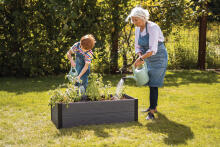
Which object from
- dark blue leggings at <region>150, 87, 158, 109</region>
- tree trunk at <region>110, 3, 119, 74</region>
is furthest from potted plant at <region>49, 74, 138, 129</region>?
tree trunk at <region>110, 3, 119, 74</region>

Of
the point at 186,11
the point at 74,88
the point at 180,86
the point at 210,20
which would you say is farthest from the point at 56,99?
the point at 210,20

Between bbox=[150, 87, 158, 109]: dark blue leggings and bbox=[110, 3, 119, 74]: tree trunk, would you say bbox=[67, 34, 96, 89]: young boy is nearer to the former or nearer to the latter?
bbox=[150, 87, 158, 109]: dark blue leggings

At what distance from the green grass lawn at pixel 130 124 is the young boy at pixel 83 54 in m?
0.89

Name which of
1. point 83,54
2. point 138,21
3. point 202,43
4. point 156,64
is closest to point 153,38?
point 138,21

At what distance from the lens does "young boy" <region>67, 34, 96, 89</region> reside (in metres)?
4.63

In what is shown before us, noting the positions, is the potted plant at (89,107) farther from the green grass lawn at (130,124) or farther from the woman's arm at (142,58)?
the woman's arm at (142,58)

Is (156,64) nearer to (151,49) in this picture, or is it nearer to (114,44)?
(151,49)

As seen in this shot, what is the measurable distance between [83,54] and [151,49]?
107 cm

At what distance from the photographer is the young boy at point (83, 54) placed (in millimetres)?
4633

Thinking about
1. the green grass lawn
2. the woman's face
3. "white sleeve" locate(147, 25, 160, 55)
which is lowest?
the green grass lawn

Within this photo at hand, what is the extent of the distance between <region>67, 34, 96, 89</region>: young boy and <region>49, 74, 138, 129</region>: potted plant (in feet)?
0.80

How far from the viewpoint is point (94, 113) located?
175 inches

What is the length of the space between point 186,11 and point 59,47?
3.91 metres

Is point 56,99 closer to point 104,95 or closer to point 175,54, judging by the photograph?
point 104,95
